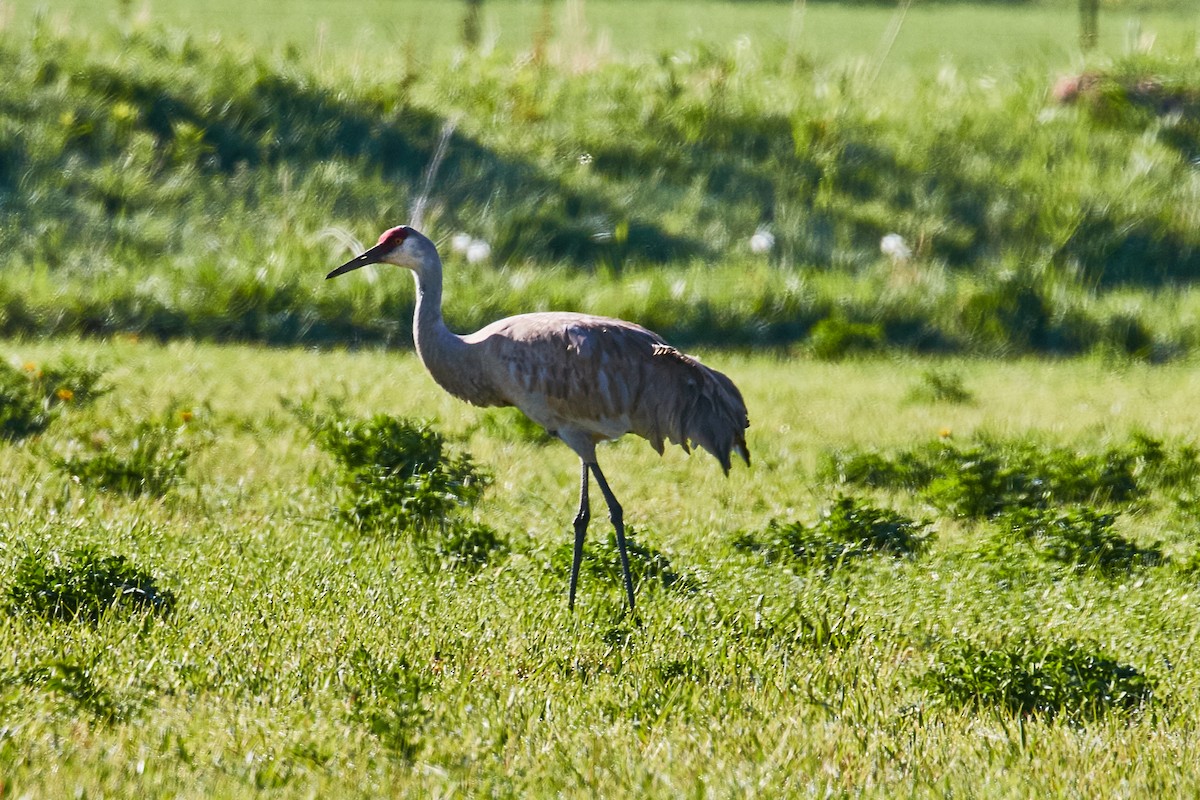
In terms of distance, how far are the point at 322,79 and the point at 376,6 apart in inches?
481

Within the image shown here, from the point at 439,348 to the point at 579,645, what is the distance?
1692 millimetres

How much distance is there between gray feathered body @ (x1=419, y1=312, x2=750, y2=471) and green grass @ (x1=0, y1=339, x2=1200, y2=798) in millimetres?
538

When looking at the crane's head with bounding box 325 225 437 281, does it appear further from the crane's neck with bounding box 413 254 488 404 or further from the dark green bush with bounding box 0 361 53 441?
the dark green bush with bounding box 0 361 53 441

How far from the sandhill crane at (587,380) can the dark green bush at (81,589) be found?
157cm

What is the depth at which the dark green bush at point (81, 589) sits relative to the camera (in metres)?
5.05

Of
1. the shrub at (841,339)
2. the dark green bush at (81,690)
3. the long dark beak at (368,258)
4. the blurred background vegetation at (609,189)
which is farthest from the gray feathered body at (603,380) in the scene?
the shrub at (841,339)

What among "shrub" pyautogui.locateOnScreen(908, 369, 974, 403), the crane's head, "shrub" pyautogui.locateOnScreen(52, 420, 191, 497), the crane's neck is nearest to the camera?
the crane's neck

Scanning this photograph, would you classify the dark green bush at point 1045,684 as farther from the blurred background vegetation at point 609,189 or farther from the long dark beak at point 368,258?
the blurred background vegetation at point 609,189

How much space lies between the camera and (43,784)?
147 inches

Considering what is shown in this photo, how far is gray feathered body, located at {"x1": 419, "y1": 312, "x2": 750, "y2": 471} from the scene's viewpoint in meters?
6.13

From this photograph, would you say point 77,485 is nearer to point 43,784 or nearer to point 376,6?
point 43,784

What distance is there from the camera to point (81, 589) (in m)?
5.08

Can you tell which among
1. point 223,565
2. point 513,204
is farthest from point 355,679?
point 513,204

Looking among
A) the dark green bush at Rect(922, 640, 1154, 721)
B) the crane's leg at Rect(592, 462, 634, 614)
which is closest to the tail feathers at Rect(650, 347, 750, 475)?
the crane's leg at Rect(592, 462, 634, 614)
